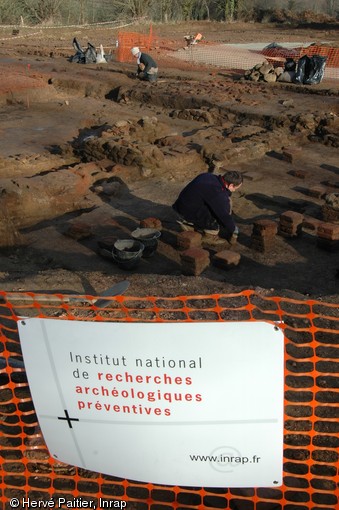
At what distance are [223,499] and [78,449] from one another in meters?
1.07

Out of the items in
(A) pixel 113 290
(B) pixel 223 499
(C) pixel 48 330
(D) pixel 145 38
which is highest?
(D) pixel 145 38

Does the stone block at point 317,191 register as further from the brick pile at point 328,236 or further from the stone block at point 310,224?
the brick pile at point 328,236

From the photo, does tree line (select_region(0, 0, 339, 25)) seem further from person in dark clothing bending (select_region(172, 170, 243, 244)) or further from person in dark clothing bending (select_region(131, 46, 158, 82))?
person in dark clothing bending (select_region(172, 170, 243, 244))

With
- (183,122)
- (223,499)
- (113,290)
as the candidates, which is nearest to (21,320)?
(223,499)

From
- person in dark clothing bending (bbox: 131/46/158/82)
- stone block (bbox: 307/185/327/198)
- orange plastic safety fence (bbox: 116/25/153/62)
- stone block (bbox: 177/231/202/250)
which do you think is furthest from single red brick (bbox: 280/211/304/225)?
orange plastic safety fence (bbox: 116/25/153/62)

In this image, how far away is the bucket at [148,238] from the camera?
690cm

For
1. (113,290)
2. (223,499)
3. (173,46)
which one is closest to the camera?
(223,499)

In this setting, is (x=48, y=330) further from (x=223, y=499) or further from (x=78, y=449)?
(x=223, y=499)

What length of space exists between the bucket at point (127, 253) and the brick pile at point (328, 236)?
2543mm

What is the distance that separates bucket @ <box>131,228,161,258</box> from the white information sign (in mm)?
4403

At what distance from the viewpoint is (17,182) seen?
28.6ft

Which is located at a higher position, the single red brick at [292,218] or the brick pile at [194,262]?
the single red brick at [292,218]

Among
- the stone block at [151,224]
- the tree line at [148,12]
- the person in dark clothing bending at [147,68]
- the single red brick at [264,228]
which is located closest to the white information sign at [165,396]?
the single red brick at [264,228]

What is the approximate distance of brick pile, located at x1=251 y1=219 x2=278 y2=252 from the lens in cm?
712
